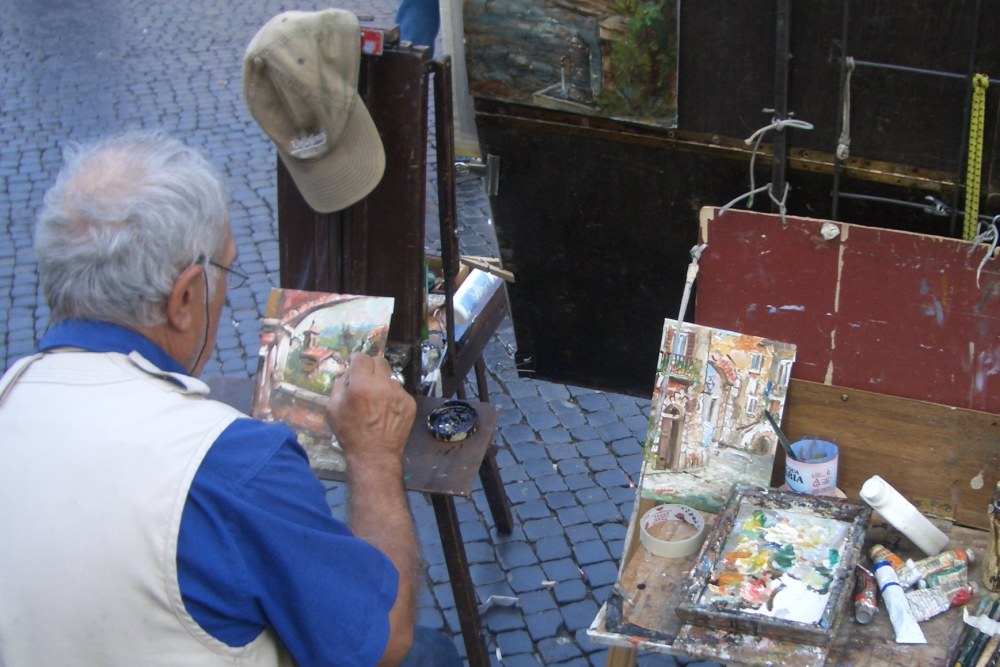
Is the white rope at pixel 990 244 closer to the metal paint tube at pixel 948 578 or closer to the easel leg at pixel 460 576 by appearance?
the metal paint tube at pixel 948 578

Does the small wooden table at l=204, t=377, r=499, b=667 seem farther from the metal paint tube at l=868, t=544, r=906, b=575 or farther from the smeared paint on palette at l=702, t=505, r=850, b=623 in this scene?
the metal paint tube at l=868, t=544, r=906, b=575

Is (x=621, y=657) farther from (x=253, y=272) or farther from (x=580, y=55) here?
(x=253, y=272)

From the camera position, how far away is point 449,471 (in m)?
2.13

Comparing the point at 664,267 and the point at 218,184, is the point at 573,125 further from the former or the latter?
the point at 218,184

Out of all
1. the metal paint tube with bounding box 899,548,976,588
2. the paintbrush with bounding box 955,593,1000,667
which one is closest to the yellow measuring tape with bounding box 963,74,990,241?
the metal paint tube with bounding box 899,548,976,588

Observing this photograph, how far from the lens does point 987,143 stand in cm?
190

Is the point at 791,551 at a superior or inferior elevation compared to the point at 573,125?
inferior

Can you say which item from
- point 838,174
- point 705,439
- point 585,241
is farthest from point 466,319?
point 838,174

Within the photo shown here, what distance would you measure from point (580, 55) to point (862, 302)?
0.75m

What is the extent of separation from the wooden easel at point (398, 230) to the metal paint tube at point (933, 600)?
0.92m

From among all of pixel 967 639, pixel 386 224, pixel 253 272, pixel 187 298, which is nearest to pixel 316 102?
pixel 386 224

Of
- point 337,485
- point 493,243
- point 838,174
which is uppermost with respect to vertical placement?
point 838,174

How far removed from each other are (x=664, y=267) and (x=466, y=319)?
23.7 inches

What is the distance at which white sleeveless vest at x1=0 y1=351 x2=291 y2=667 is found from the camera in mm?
1316
